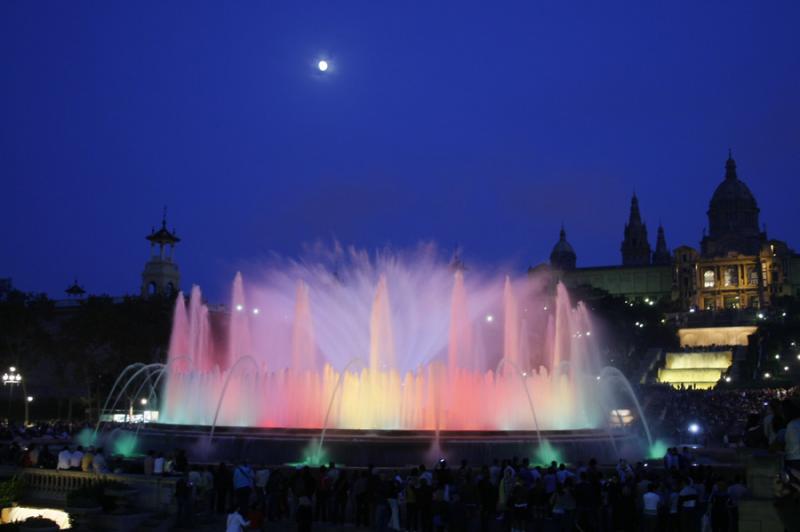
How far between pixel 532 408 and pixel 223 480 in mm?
10892

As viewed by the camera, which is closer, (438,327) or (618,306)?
(438,327)

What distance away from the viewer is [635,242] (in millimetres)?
182375

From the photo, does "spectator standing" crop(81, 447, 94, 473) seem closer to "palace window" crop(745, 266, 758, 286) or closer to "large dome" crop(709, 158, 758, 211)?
"palace window" crop(745, 266, 758, 286)

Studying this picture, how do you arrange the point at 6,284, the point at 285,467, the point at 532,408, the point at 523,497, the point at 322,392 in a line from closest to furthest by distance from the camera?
the point at 523,497
the point at 285,467
the point at 532,408
the point at 322,392
the point at 6,284

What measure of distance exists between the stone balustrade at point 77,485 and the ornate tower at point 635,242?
559 ft

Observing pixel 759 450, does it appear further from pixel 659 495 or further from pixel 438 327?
pixel 438 327

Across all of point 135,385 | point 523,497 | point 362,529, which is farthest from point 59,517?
point 135,385

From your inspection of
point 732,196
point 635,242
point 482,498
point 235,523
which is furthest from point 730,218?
point 235,523

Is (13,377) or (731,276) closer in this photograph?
(13,377)

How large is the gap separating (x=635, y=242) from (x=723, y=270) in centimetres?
4603

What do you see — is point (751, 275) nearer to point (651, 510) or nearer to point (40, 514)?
point (651, 510)

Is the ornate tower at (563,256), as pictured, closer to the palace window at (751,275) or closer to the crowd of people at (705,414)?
the palace window at (751,275)

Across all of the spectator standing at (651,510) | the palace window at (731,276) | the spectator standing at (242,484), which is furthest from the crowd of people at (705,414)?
the palace window at (731,276)

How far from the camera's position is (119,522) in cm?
1614
